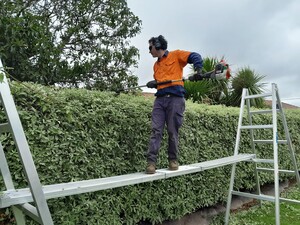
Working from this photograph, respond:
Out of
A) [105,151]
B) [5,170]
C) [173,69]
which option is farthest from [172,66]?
[5,170]

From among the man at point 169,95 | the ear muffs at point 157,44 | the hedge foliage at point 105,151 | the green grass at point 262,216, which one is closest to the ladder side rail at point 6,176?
the hedge foliage at point 105,151

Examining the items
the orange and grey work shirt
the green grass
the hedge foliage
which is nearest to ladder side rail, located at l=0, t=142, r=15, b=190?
the hedge foliage

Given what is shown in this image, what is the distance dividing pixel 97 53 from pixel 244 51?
4.90 metres

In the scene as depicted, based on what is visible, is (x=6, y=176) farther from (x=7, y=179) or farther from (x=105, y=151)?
(x=105, y=151)

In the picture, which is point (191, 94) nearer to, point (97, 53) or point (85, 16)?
point (97, 53)

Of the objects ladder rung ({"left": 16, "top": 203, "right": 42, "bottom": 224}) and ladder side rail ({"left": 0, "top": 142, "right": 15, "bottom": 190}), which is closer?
ladder rung ({"left": 16, "top": 203, "right": 42, "bottom": 224})

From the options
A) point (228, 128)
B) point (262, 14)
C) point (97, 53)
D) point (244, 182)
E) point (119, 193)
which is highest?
point (262, 14)

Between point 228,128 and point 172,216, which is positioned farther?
point 228,128

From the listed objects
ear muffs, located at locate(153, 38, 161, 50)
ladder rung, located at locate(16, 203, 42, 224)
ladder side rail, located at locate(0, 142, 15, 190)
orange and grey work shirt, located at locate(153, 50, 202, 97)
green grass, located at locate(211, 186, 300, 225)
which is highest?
ear muffs, located at locate(153, 38, 161, 50)

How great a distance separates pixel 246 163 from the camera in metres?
5.79

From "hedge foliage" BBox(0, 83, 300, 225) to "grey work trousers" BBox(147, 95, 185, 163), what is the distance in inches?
14.9

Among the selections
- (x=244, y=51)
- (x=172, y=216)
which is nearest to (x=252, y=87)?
(x=244, y=51)

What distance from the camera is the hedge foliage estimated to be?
288 cm

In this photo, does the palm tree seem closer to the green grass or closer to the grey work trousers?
the green grass
